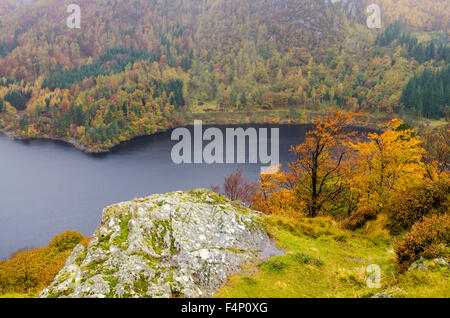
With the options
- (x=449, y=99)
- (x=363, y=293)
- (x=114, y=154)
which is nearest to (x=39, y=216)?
(x=114, y=154)

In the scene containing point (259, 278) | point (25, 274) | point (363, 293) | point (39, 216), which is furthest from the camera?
point (39, 216)

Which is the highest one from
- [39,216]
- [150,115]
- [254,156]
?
[150,115]

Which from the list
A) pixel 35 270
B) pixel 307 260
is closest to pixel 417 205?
pixel 307 260

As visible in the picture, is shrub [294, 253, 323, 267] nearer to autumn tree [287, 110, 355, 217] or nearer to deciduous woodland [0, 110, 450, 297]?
deciduous woodland [0, 110, 450, 297]

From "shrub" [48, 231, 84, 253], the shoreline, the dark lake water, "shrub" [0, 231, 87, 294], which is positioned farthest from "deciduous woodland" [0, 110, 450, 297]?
the shoreline

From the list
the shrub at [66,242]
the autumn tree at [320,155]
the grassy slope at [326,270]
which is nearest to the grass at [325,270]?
the grassy slope at [326,270]
